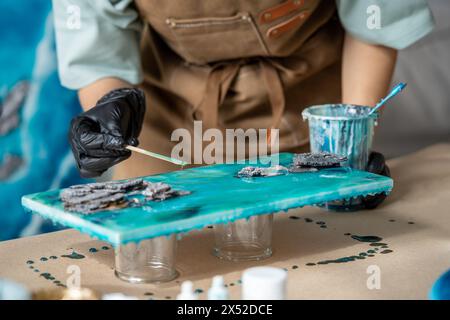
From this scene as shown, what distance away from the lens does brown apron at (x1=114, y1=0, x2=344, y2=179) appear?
1293 mm

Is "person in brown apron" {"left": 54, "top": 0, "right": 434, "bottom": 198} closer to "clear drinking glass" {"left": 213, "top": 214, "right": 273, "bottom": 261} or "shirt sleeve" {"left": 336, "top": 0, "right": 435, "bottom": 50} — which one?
"shirt sleeve" {"left": 336, "top": 0, "right": 435, "bottom": 50}

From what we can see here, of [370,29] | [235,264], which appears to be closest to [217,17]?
[370,29]

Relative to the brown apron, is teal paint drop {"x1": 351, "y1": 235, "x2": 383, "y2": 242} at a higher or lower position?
lower

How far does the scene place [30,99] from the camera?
6.12 ft

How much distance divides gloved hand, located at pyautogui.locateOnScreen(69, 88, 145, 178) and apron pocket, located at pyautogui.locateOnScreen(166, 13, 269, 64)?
9.0 inches

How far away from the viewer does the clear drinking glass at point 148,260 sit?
2.87 feet

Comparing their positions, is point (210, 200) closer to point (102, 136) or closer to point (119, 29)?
point (102, 136)

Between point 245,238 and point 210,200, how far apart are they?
118 millimetres

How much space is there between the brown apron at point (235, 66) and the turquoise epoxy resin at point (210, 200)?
13.6 inches

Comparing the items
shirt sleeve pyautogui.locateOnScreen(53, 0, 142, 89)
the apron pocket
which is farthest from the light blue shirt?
the apron pocket

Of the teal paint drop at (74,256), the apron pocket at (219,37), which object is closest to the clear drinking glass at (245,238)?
the teal paint drop at (74,256)

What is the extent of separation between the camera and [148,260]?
2.91 feet
